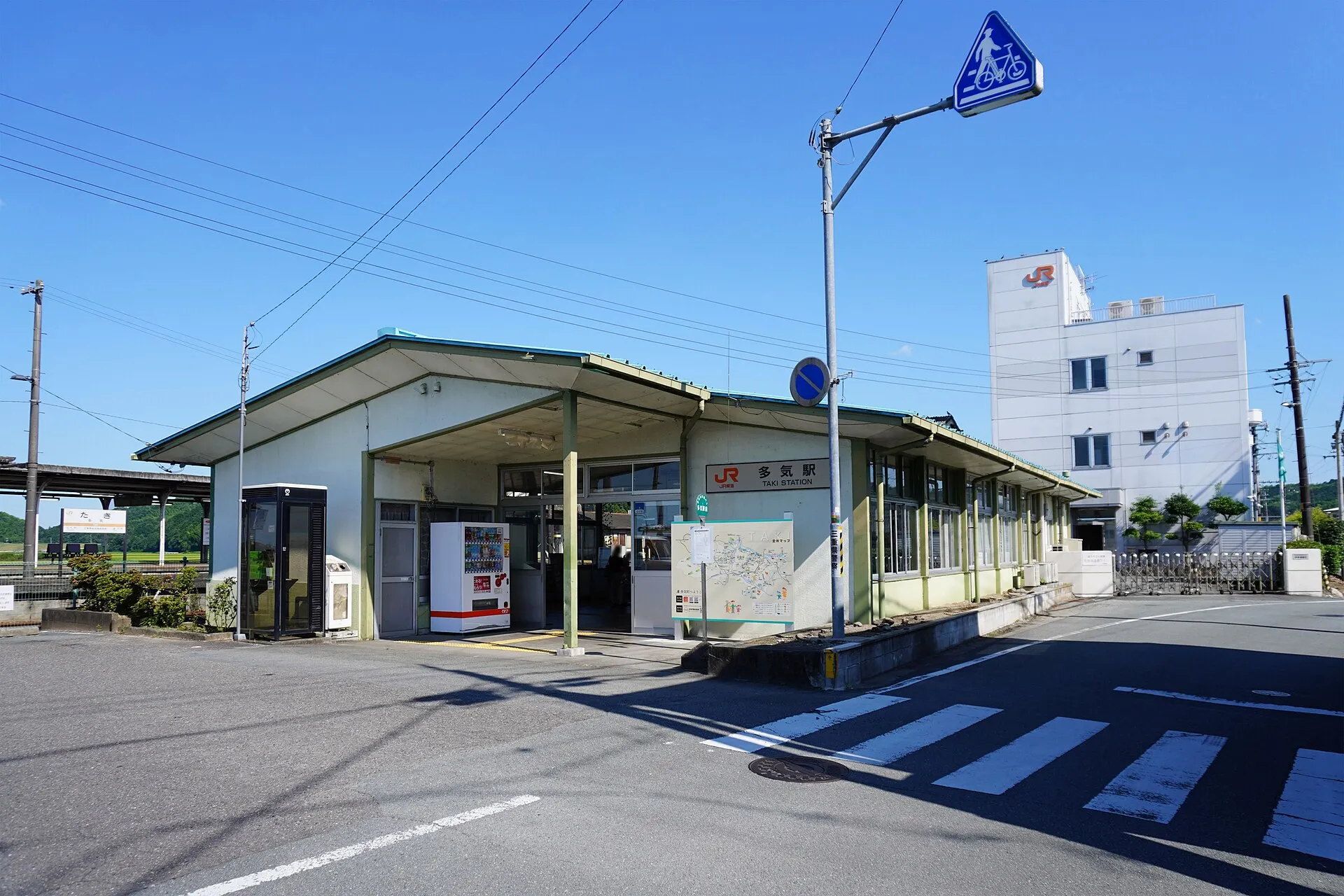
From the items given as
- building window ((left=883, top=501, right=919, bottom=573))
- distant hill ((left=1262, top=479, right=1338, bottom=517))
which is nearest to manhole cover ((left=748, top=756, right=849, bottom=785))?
building window ((left=883, top=501, right=919, bottom=573))

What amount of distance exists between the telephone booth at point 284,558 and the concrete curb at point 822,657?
24.8 feet

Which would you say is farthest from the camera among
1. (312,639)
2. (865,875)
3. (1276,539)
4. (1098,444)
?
(1098,444)

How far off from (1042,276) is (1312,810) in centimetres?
4914

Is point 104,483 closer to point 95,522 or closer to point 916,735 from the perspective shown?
point 95,522

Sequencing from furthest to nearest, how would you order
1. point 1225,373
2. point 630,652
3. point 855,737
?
1. point 1225,373
2. point 630,652
3. point 855,737

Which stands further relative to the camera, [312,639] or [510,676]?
[312,639]

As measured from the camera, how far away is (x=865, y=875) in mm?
4961

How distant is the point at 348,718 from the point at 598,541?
11.1 meters

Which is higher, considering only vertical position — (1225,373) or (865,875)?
(1225,373)

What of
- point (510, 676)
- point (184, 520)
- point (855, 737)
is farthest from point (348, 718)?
point (184, 520)

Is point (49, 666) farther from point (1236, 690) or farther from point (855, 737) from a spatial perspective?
point (1236, 690)

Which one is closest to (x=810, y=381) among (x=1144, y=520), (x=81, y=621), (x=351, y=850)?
(x=351, y=850)

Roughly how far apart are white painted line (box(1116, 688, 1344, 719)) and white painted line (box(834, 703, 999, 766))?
2517 mm

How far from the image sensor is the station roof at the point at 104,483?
26.5 metres
